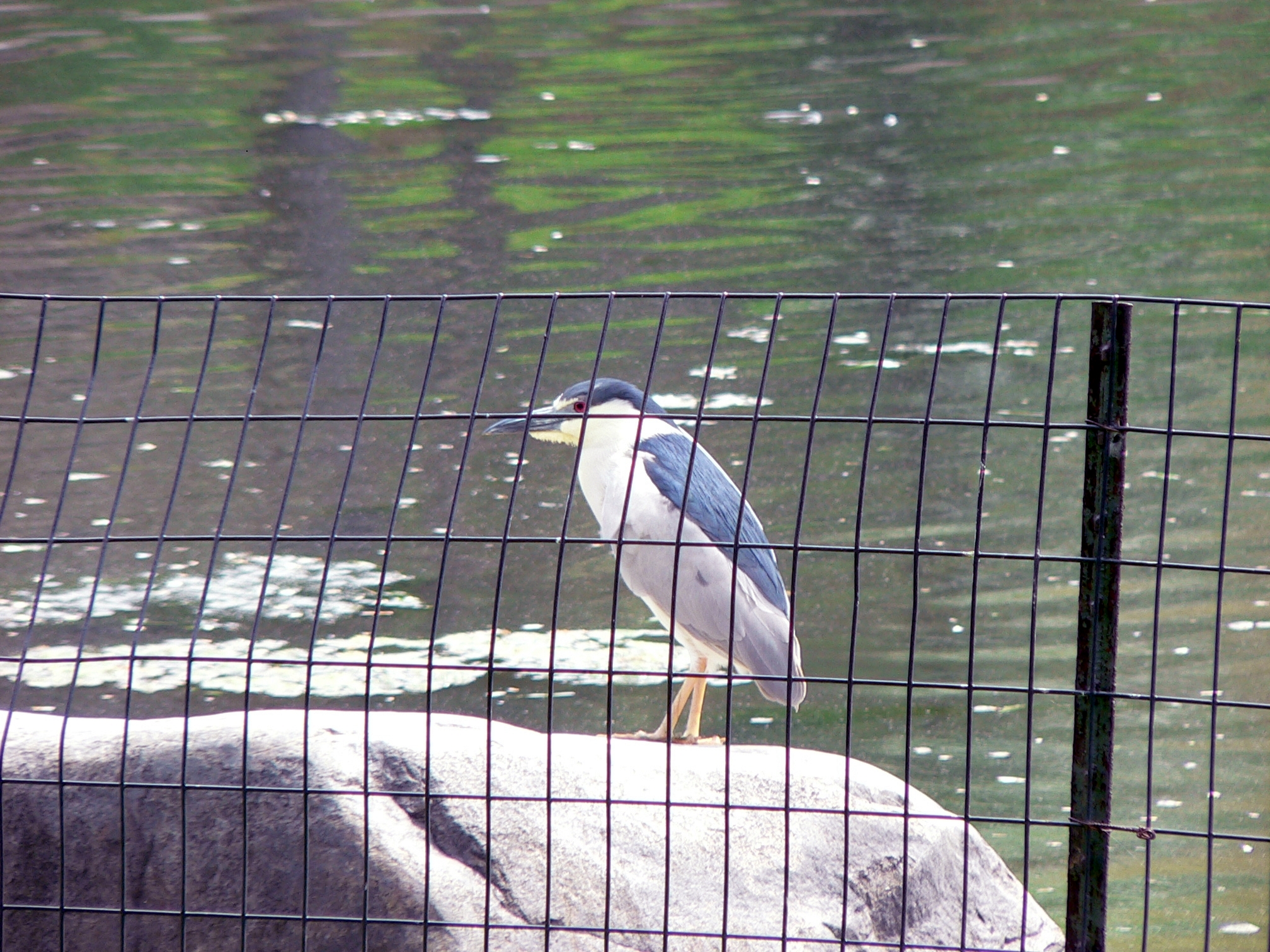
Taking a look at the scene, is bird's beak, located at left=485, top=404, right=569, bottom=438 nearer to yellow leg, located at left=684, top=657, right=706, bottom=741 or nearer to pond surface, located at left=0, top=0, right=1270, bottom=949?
pond surface, located at left=0, top=0, right=1270, bottom=949

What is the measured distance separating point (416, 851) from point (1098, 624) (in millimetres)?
1544

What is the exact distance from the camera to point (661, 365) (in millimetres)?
8203

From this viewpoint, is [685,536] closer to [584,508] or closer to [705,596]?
[705,596]

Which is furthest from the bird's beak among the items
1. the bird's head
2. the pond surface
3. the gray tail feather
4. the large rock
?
the gray tail feather

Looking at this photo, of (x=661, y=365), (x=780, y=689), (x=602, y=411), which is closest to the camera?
(x=780, y=689)

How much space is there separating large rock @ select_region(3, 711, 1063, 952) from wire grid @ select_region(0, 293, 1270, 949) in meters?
0.08

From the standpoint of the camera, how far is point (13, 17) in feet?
61.3

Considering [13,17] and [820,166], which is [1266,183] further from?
[13,17]

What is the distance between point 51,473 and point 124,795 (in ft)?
14.5

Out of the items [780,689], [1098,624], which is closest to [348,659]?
[780,689]

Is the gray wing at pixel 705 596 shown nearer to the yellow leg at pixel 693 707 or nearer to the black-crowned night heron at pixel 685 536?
the black-crowned night heron at pixel 685 536

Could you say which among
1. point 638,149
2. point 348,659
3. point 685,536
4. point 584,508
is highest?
point 685,536

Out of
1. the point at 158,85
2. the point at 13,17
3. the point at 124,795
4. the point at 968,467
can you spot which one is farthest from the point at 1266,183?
the point at 13,17

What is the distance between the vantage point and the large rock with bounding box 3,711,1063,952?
319 centimetres
